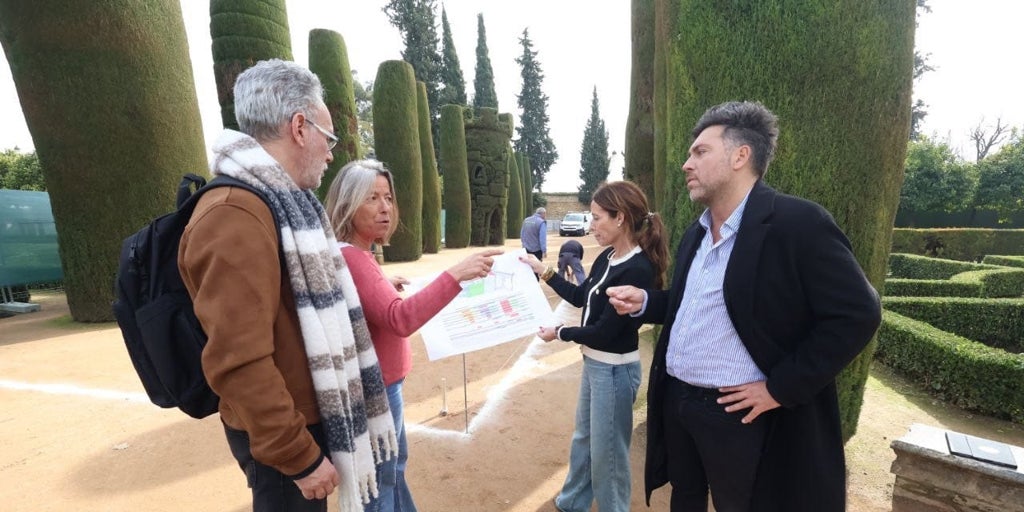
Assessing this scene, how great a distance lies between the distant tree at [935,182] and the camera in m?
21.6

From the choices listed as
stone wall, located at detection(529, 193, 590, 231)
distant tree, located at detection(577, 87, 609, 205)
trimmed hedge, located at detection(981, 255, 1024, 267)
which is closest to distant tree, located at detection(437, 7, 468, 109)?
stone wall, located at detection(529, 193, 590, 231)

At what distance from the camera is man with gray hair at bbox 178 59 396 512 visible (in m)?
1.25

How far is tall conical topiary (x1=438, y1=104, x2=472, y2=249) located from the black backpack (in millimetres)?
19018

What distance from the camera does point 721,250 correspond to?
1.90 m

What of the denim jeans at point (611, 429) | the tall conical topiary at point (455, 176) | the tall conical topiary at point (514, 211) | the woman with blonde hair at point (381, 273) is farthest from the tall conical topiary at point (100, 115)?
the tall conical topiary at point (514, 211)

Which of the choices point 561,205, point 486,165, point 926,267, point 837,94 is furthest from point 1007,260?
point 561,205

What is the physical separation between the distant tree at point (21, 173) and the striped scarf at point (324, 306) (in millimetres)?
20909

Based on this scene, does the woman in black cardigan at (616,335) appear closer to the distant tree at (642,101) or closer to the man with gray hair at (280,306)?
the man with gray hair at (280,306)

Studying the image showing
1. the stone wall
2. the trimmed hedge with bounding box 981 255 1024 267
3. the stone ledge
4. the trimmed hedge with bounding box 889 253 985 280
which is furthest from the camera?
the stone wall

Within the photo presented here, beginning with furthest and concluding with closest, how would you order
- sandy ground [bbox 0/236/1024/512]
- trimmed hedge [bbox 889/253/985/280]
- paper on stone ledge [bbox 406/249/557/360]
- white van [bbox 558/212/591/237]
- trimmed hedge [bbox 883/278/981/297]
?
1. white van [bbox 558/212/591/237]
2. trimmed hedge [bbox 889/253/985/280]
3. trimmed hedge [bbox 883/278/981/297]
4. sandy ground [bbox 0/236/1024/512]
5. paper on stone ledge [bbox 406/249/557/360]

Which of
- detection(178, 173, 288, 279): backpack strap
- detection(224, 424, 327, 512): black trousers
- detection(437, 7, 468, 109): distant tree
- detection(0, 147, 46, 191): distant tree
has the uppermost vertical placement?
detection(437, 7, 468, 109): distant tree

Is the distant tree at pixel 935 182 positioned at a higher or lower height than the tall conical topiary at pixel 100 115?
lower

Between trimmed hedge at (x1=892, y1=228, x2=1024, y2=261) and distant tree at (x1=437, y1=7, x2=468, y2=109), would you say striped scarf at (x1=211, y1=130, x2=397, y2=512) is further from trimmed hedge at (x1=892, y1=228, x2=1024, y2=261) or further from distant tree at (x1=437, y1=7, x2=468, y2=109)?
distant tree at (x1=437, y1=7, x2=468, y2=109)

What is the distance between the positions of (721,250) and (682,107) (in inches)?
82.4
